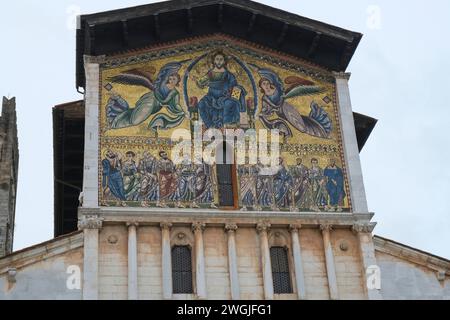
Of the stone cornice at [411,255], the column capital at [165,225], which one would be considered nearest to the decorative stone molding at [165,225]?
the column capital at [165,225]

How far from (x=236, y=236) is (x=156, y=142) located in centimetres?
292

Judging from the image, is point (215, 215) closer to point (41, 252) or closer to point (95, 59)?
point (41, 252)

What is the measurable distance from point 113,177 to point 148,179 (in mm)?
773

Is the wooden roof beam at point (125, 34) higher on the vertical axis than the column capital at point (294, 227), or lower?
higher

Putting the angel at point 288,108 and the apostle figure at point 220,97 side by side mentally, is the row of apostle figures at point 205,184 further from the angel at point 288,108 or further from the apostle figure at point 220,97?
the apostle figure at point 220,97

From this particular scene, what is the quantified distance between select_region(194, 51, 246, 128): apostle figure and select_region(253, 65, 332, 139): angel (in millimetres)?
586

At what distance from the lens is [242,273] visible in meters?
21.5

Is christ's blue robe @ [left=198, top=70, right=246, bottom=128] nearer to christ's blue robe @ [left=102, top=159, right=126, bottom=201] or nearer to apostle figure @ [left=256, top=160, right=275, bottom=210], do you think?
apostle figure @ [left=256, top=160, right=275, bottom=210]

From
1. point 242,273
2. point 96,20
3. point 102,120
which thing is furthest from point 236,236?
point 96,20

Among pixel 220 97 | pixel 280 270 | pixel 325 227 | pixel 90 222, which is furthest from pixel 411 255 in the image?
pixel 90 222

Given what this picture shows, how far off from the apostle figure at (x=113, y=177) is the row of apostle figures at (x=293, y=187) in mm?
2703

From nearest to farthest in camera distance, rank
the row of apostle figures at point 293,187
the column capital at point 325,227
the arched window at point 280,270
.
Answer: the arched window at point 280,270 → the column capital at point 325,227 → the row of apostle figures at point 293,187

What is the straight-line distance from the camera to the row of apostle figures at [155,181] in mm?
22016

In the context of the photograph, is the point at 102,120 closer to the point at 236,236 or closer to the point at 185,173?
the point at 185,173
